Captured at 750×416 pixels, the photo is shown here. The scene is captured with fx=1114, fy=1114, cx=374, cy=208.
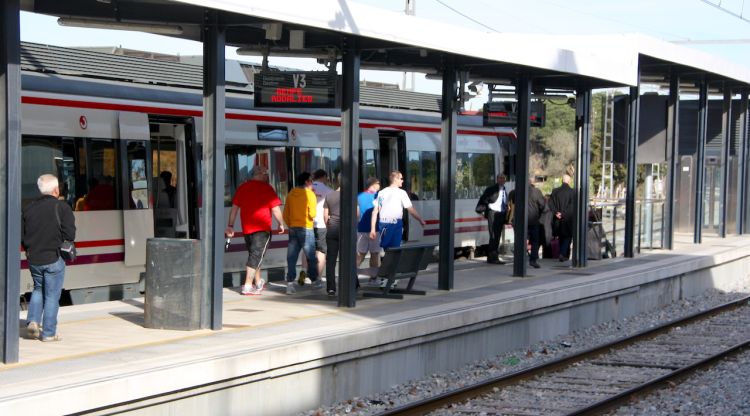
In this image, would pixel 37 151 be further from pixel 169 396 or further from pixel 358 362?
pixel 169 396

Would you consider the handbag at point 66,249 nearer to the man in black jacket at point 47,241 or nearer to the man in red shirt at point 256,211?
the man in black jacket at point 47,241

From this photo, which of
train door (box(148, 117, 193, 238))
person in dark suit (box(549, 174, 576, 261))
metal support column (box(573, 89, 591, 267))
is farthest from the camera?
person in dark suit (box(549, 174, 576, 261))

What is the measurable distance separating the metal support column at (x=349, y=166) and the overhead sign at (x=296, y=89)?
0.22 m

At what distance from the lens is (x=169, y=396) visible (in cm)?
843

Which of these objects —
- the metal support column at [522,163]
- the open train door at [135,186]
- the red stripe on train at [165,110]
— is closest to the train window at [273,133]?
the red stripe on train at [165,110]

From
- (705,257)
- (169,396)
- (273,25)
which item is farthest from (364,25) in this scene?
(705,257)

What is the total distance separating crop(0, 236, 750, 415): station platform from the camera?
26.9ft

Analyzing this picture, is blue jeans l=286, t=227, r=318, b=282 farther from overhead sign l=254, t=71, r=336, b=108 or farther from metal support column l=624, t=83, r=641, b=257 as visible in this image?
metal support column l=624, t=83, r=641, b=257

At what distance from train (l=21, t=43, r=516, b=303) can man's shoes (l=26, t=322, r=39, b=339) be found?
131 inches

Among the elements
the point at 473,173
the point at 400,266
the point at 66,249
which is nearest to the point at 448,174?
the point at 400,266

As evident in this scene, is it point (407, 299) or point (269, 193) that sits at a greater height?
point (269, 193)

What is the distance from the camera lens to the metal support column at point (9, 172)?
8570 millimetres

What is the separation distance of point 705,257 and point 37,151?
44.1 ft

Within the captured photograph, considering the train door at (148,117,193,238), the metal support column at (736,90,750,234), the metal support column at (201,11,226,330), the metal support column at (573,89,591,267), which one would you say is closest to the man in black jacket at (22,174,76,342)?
the metal support column at (201,11,226,330)
